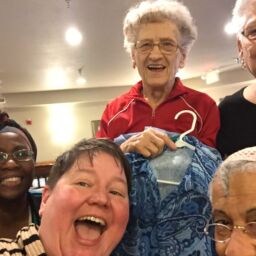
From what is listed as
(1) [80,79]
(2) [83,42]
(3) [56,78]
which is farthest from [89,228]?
(1) [80,79]

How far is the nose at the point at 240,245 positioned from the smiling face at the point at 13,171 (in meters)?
1.02

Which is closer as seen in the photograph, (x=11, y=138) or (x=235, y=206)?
(x=235, y=206)

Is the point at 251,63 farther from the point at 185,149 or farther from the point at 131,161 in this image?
the point at 131,161

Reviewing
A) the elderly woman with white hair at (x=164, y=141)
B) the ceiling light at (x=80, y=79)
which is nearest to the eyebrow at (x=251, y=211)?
the elderly woman with white hair at (x=164, y=141)

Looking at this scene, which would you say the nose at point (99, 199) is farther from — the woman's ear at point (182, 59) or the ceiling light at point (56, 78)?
the ceiling light at point (56, 78)

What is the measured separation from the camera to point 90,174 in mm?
1140

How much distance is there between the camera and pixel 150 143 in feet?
3.83

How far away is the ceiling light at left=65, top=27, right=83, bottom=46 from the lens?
4835 mm

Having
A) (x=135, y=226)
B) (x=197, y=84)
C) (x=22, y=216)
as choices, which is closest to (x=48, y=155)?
(x=197, y=84)

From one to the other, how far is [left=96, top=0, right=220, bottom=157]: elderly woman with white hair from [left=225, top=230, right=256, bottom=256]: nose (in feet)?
1.56

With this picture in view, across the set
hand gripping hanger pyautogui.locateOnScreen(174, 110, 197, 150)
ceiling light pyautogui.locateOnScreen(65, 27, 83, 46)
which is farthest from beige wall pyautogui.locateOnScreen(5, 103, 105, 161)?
hand gripping hanger pyautogui.locateOnScreen(174, 110, 197, 150)

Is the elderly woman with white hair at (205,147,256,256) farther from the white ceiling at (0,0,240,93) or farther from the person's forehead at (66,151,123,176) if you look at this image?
the white ceiling at (0,0,240,93)

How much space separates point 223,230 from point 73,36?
441 cm

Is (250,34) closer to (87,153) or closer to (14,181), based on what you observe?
(87,153)
